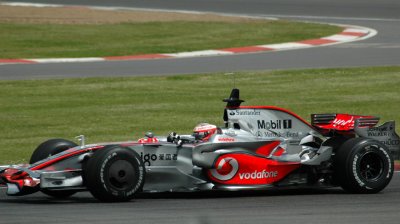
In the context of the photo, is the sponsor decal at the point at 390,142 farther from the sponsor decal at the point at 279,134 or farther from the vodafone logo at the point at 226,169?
the vodafone logo at the point at 226,169

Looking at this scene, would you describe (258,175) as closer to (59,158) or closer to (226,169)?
(226,169)

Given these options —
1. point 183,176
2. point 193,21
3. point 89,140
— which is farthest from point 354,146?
point 193,21

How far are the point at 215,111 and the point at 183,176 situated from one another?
7668mm

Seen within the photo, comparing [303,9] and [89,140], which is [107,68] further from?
[303,9]

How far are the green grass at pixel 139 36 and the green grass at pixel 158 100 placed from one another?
5.03 m

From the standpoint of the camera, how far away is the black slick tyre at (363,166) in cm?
1179

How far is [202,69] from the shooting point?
24453 millimetres

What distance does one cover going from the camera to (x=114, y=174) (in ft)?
36.2

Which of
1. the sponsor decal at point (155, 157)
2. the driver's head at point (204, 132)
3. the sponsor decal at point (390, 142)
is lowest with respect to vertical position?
the sponsor decal at point (155, 157)

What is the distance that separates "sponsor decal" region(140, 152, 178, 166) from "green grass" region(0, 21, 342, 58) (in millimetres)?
15696

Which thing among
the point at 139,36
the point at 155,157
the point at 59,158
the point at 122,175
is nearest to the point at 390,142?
the point at 155,157

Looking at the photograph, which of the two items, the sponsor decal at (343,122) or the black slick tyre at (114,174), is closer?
the black slick tyre at (114,174)

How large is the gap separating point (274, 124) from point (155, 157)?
4.72ft

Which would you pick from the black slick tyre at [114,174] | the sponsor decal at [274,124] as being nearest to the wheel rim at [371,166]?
the sponsor decal at [274,124]
